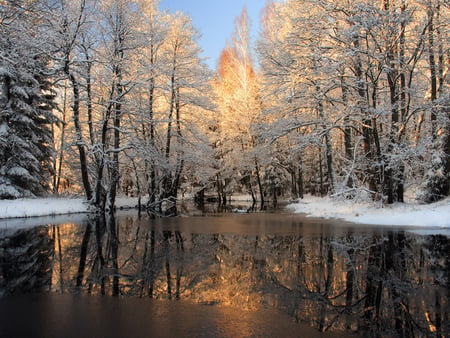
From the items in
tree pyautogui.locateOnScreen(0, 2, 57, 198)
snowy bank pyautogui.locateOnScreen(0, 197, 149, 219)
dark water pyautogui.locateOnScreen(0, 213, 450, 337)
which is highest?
tree pyautogui.locateOnScreen(0, 2, 57, 198)

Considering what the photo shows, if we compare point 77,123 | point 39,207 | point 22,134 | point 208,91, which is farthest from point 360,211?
point 22,134

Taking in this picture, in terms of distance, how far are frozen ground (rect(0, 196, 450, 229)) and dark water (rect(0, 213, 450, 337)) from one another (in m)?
3.06

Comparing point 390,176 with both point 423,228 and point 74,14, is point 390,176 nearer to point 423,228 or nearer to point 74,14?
point 423,228

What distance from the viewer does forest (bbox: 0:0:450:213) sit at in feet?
52.1

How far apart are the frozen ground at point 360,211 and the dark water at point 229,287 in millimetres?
3059

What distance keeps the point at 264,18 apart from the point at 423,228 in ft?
100

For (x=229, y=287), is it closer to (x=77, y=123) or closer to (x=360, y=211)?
(x=360, y=211)

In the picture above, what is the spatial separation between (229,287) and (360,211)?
12.8m

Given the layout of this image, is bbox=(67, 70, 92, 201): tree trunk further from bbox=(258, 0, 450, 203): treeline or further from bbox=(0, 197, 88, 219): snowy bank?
bbox=(258, 0, 450, 203): treeline

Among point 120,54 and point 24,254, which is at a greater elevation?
point 120,54

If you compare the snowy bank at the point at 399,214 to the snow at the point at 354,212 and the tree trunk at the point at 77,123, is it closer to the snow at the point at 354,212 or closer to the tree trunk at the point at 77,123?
the snow at the point at 354,212

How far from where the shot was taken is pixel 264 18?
121 ft

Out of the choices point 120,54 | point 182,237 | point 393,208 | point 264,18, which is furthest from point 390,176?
point 264,18

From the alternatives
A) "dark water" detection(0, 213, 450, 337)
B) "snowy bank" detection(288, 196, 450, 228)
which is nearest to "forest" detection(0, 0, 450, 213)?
"snowy bank" detection(288, 196, 450, 228)
